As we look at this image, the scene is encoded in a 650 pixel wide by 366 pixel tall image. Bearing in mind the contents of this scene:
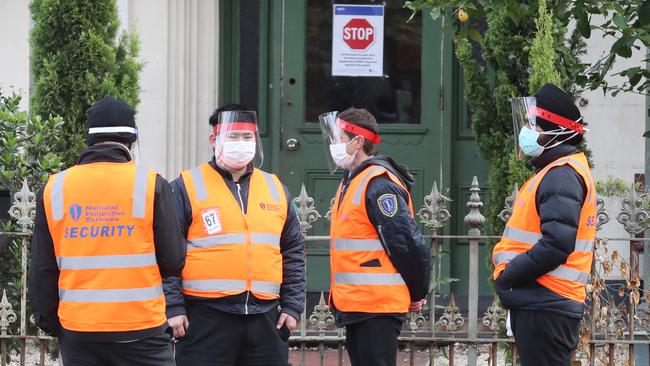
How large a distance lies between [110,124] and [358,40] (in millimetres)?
4956

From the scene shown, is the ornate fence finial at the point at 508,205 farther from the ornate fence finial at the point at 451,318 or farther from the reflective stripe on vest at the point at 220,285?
the reflective stripe on vest at the point at 220,285

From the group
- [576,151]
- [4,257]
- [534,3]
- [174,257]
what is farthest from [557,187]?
[4,257]

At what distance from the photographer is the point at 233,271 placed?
5664 millimetres

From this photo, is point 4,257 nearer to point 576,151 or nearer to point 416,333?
point 416,333

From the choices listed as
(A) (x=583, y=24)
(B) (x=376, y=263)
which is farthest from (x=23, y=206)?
(A) (x=583, y=24)

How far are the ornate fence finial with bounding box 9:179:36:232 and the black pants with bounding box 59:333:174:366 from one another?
1.96 meters

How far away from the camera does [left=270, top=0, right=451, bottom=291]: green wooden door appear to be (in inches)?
384

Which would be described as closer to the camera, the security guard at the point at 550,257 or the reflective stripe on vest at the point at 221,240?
the security guard at the point at 550,257

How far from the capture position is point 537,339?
17.8ft

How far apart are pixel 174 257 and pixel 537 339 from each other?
174cm

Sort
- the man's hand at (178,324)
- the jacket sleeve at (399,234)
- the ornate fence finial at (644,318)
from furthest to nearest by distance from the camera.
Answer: the ornate fence finial at (644,318)
the jacket sleeve at (399,234)
the man's hand at (178,324)

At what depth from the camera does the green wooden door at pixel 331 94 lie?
9.75 m

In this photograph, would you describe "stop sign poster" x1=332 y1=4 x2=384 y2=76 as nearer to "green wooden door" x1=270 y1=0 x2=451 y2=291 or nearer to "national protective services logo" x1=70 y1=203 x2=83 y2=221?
"green wooden door" x1=270 y1=0 x2=451 y2=291

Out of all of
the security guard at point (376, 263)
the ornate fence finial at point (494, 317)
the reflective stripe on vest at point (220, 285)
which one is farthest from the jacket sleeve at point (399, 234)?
the ornate fence finial at point (494, 317)
